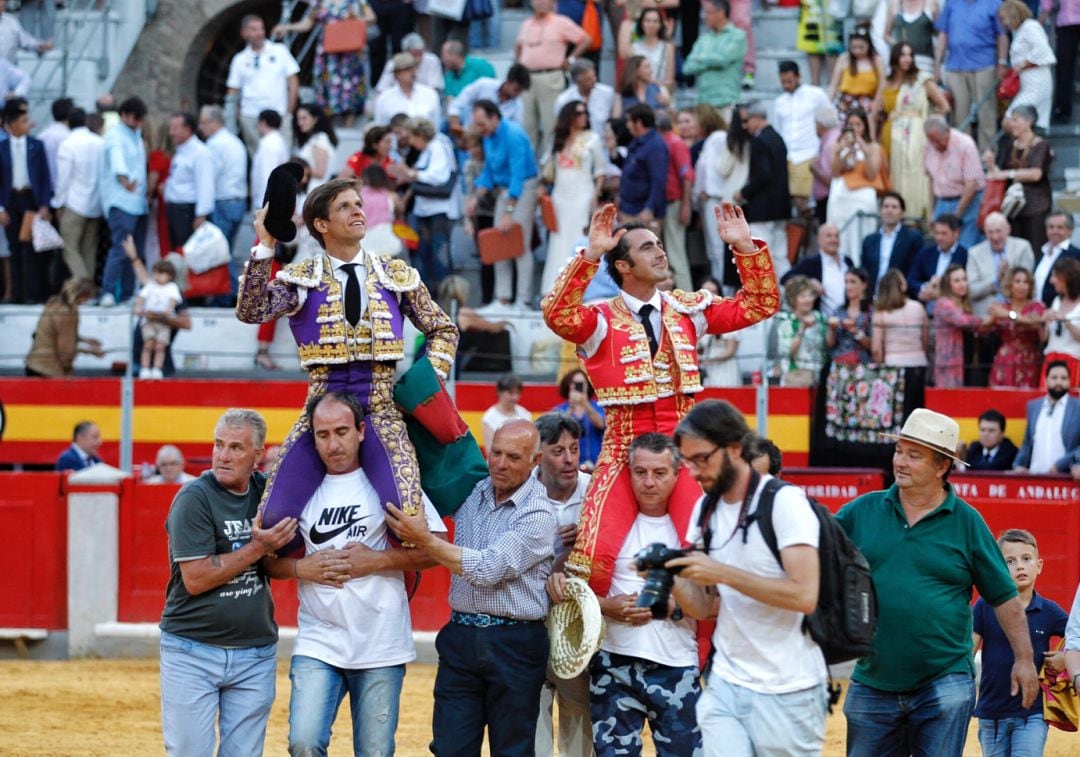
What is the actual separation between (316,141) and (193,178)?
3.68 ft

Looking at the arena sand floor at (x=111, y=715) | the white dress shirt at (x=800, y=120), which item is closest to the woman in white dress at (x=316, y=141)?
the white dress shirt at (x=800, y=120)

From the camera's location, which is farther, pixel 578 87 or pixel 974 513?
pixel 578 87

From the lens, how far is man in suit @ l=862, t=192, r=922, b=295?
42.7ft

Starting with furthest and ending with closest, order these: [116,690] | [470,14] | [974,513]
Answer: [470,14] → [116,690] → [974,513]

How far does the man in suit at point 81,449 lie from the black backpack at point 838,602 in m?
8.55

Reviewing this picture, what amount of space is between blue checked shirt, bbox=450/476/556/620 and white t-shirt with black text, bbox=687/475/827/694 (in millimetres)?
1106

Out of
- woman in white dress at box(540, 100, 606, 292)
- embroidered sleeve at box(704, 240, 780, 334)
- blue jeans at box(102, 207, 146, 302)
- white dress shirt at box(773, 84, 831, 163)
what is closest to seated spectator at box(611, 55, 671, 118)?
woman in white dress at box(540, 100, 606, 292)

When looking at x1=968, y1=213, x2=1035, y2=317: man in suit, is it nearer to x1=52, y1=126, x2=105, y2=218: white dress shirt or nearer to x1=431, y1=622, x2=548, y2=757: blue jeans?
x1=431, y1=622, x2=548, y2=757: blue jeans

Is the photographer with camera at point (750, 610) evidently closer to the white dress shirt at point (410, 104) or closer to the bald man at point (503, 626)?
the bald man at point (503, 626)

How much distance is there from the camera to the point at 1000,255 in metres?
12.9

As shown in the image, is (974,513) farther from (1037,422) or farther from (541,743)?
(1037,422)

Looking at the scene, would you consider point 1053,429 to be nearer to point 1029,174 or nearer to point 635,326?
point 1029,174

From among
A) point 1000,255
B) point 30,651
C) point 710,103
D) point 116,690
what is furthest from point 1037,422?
point 30,651

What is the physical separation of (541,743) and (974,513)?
6.54 ft
